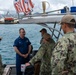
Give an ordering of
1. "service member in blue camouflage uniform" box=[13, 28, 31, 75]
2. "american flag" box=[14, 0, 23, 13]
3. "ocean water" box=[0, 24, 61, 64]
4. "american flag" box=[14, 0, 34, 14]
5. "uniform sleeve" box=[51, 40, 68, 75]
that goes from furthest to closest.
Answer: "ocean water" box=[0, 24, 61, 64] < "service member in blue camouflage uniform" box=[13, 28, 31, 75] < "american flag" box=[14, 0, 23, 13] < "american flag" box=[14, 0, 34, 14] < "uniform sleeve" box=[51, 40, 68, 75]

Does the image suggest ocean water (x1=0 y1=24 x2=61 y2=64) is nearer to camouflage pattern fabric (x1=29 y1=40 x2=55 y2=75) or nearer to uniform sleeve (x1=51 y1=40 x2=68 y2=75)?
camouflage pattern fabric (x1=29 y1=40 x2=55 y2=75)

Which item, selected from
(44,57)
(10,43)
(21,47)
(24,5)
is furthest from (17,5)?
(10,43)

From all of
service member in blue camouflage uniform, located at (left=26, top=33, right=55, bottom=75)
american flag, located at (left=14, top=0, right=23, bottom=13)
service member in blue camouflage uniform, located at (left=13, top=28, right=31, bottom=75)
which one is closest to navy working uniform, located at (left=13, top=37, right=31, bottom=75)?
service member in blue camouflage uniform, located at (left=13, top=28, right=31, bottom=75)

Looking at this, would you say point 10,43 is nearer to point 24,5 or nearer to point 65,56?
point 24,5

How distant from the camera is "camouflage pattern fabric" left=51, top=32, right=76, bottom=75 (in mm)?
4523

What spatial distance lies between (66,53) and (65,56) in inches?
1.5

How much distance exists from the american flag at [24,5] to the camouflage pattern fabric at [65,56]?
354cm

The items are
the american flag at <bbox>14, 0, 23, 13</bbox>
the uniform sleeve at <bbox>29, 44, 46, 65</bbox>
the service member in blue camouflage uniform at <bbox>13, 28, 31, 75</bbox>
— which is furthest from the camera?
the service member in blue camouflage uniform at <bbox>13, 28, 31, 75</bbox>

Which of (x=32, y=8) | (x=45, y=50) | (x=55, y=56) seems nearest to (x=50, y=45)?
(x=45, y=50)

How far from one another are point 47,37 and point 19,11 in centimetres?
140

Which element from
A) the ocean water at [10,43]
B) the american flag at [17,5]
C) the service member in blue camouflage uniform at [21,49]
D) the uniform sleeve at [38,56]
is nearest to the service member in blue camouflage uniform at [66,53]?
the uniform sleeve at [38,56]

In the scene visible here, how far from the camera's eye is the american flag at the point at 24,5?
8262 millimetres

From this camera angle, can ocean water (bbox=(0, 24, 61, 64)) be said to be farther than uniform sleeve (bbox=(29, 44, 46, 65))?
Yes

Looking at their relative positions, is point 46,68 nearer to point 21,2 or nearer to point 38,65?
point 38,65
